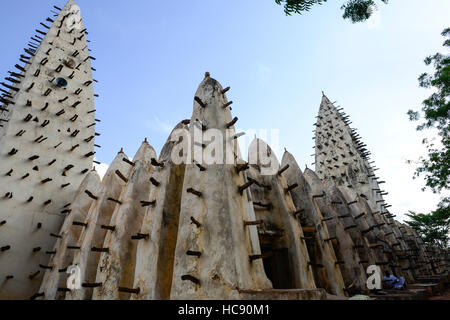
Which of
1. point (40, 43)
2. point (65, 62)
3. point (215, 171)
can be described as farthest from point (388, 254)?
point (40, 43)

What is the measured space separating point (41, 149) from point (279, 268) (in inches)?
439

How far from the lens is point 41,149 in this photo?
1239cm

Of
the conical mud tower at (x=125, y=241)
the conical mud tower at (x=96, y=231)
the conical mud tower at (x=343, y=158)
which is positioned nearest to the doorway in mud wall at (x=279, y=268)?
the conical mud tower at (x=125, y=241)

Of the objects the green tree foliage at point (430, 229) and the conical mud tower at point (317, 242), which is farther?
the green tree foliage at point (430, 229)

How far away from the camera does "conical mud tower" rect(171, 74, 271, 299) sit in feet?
18.8

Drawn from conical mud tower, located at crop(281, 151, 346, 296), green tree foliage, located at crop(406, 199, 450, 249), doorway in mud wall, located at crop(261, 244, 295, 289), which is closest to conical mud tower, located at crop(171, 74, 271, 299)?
doorway in mud wall, located at crop(261, 244, 295, 289)

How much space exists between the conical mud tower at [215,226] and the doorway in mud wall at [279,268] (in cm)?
240

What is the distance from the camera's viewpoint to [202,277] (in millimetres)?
5852

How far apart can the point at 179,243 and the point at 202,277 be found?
1.06m

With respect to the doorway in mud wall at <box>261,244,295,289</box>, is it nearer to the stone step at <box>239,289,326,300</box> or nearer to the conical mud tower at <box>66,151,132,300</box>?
the stone step at <box>239,289,326,300</box>

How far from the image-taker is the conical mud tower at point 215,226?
5.72 m

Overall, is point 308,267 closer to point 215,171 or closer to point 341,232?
point 341,232

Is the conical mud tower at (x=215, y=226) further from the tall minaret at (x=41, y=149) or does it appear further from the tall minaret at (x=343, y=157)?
the tall minaret at (x=343, y=157)
